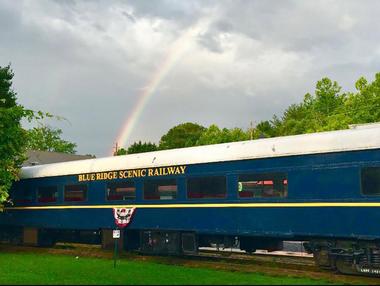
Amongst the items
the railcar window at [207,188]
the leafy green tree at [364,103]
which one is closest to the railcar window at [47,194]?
the railcar window at [207,188]

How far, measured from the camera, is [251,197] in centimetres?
1461

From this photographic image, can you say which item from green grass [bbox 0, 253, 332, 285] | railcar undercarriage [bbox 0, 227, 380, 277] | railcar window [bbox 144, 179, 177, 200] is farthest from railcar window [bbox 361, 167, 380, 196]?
railcar window [bbox 144, 179, 177, 200]

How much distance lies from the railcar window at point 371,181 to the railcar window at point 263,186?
2.18 m

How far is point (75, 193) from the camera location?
1997 cm

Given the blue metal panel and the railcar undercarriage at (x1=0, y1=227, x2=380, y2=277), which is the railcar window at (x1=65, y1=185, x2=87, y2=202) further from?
the blue metal panel

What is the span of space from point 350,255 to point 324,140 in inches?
120

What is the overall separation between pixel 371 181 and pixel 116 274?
6.95m

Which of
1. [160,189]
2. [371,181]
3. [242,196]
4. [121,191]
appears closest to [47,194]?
[121,191]

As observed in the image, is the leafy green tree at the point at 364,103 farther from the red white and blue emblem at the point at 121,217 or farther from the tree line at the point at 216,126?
the red white and blue emblem at the point at 121,217

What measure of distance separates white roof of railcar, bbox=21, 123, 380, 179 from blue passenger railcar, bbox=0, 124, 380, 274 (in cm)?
3

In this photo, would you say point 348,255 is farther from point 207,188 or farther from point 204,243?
point 204,243

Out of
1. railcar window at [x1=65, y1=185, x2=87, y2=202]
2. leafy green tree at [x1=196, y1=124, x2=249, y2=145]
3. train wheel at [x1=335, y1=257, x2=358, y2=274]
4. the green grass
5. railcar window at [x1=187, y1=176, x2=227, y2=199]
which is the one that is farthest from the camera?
leafy green tree at [x1=196, y1=124, x2=249, y2=145]

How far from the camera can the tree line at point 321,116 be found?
4388cm

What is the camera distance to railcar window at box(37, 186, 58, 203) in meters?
20.9
